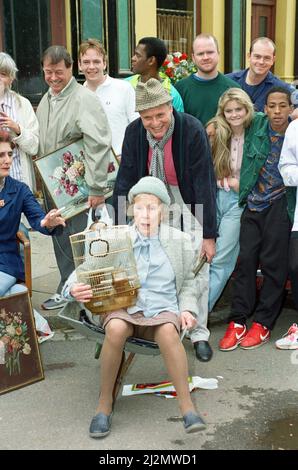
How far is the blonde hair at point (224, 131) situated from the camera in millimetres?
4020

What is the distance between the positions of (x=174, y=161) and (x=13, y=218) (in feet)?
3.56

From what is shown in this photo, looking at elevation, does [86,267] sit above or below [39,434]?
above

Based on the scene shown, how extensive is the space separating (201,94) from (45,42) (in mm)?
3774

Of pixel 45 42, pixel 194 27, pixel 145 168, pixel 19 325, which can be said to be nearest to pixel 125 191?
pixel 145 168

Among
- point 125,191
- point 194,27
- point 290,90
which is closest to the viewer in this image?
point 125,191

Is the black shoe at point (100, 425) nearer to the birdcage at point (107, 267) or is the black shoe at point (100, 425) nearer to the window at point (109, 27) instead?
the birdcage at point (107, 267)

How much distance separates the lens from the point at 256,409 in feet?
10.5

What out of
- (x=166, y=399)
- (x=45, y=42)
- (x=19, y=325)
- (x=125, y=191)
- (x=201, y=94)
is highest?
(x=45, y=42)

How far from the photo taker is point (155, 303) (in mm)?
3131

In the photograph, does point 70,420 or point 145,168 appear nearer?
point 70,420

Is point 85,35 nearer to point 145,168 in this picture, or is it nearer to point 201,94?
point 201,94

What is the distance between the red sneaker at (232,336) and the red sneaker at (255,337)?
39 mm

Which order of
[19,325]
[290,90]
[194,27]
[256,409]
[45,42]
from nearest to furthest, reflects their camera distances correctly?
1. [256,409]
2. [19,325]
3. [290,90]
4. [45,42]
5. [194,27]

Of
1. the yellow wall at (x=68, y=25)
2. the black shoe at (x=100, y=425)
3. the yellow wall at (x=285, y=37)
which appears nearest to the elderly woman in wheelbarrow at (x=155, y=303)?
the black shoe at (x=100, y=425)
